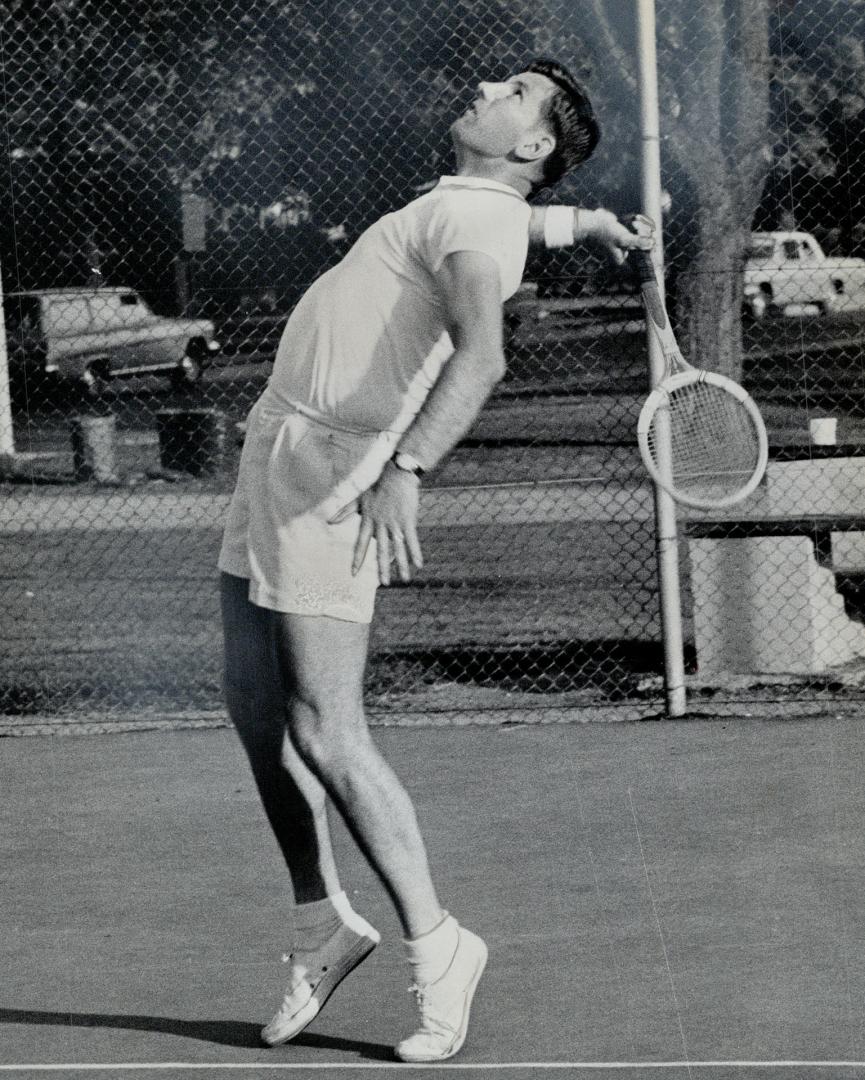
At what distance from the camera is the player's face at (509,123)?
373 cm

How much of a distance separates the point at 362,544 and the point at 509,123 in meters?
0.90

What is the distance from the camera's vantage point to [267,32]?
15.8 m

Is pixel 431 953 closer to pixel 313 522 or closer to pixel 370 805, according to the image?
pixel 370 805

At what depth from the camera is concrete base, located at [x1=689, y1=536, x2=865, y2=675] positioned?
7.43 metres

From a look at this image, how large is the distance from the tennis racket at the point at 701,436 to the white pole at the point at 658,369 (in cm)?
27

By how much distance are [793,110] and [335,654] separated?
522 inches

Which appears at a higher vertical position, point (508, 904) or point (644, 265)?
point (644, 265)

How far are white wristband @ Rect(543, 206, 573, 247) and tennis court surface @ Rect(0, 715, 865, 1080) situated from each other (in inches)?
65.5

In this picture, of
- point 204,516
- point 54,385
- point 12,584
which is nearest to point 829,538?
point 12,584

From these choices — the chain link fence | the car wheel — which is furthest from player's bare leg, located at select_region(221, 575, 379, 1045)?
the car wheel

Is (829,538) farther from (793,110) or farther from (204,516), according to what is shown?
(793,110)

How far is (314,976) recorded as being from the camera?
3801 millimetres

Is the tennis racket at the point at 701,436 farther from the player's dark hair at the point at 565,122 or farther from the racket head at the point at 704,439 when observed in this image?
the player's dark hair at the point at 565,122

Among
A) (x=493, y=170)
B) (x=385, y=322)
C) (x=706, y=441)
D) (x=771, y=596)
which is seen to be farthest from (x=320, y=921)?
(x=771, y=596)
